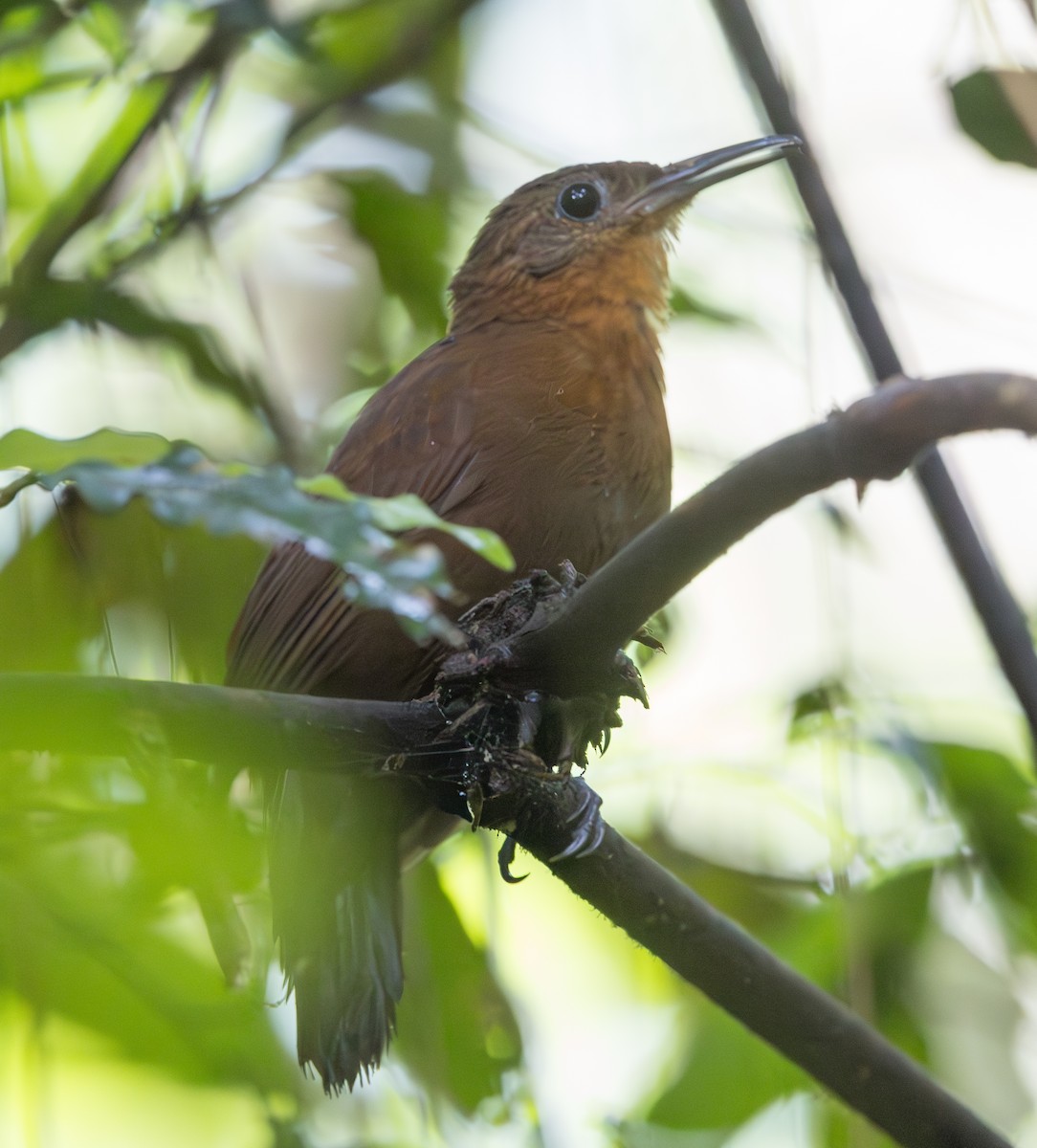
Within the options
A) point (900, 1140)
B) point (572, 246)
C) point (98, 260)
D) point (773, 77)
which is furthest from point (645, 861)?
point (98, 260)

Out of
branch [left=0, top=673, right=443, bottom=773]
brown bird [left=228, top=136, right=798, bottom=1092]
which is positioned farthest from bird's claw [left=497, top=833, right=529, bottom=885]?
branch [left=0, top=673, right=443, bottom=773]

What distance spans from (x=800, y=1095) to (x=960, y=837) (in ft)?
2.23

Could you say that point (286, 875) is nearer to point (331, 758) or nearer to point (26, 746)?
point (331, 758)

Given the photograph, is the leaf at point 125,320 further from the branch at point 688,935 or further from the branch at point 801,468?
the branch at point 801,468

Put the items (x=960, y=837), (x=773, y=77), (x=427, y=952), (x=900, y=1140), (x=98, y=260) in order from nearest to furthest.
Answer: (x=900, y=1140)
(x=773, y=77)
(x=960, y=837)
(x=427, y=952)
(x=98, y=260)

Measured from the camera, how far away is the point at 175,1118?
249cm

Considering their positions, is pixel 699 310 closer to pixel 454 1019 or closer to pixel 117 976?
pixel 454 1019

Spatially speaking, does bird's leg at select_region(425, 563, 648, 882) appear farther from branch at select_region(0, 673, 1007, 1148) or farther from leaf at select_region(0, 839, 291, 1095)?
leaf at select_region(0, 839, 291, 1095)

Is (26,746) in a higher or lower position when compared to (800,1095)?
higher

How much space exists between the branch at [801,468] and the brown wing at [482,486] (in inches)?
48.4

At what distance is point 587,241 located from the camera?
3.90m

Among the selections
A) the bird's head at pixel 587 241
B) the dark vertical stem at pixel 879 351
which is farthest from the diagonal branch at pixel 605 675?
the bird's head at pixel 587 241

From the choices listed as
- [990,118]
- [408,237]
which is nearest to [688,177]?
[408,237]

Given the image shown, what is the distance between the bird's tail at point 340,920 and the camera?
3158mm
